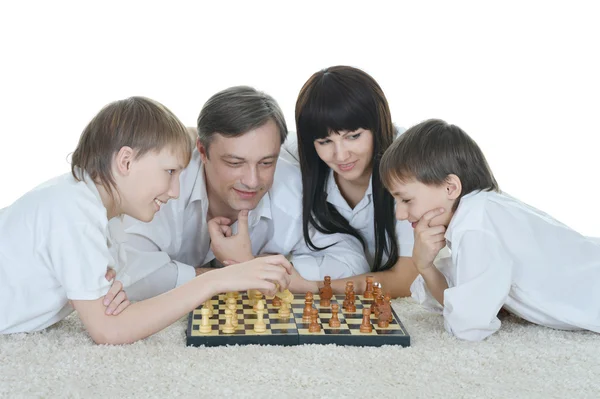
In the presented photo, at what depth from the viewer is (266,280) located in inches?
85.5

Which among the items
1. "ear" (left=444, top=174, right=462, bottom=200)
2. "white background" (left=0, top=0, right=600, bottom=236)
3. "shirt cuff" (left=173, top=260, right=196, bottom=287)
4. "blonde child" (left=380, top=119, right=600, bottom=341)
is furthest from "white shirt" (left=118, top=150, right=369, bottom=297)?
"white background" (left=0, top=0, right=600, bottom=236)

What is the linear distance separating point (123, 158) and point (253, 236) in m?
0.95

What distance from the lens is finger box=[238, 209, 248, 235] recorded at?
268 centimetres

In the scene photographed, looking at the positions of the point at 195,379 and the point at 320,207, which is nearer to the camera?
the point at 195,379

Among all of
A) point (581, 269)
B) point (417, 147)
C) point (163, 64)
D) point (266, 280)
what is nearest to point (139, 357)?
point (266, 280)

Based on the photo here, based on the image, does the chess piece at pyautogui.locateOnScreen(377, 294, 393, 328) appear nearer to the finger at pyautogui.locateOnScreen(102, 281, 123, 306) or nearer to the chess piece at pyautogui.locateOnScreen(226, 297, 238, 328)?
the chess piece at pyautogui.locateOnScreen(226, 297, 238, 328)

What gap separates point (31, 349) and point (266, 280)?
64 centimetres

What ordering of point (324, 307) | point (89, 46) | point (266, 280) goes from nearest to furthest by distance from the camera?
point (266, 280) → point (324, 307) → point (89, 46)

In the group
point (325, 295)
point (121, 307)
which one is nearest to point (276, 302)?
point (325, 295)

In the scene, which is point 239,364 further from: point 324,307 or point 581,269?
point 581,269

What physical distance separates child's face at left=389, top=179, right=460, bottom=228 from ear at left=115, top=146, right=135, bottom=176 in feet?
2.42


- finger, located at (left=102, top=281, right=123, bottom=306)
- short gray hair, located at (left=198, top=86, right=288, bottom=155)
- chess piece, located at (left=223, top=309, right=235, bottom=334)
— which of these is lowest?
chess piece, located at (left=223, top=309, right=235, bottom=334)

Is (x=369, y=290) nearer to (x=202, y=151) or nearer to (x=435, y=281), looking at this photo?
(x=435, y=281)

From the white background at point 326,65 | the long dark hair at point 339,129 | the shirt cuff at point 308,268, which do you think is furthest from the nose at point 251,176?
the white background at point 326,65
